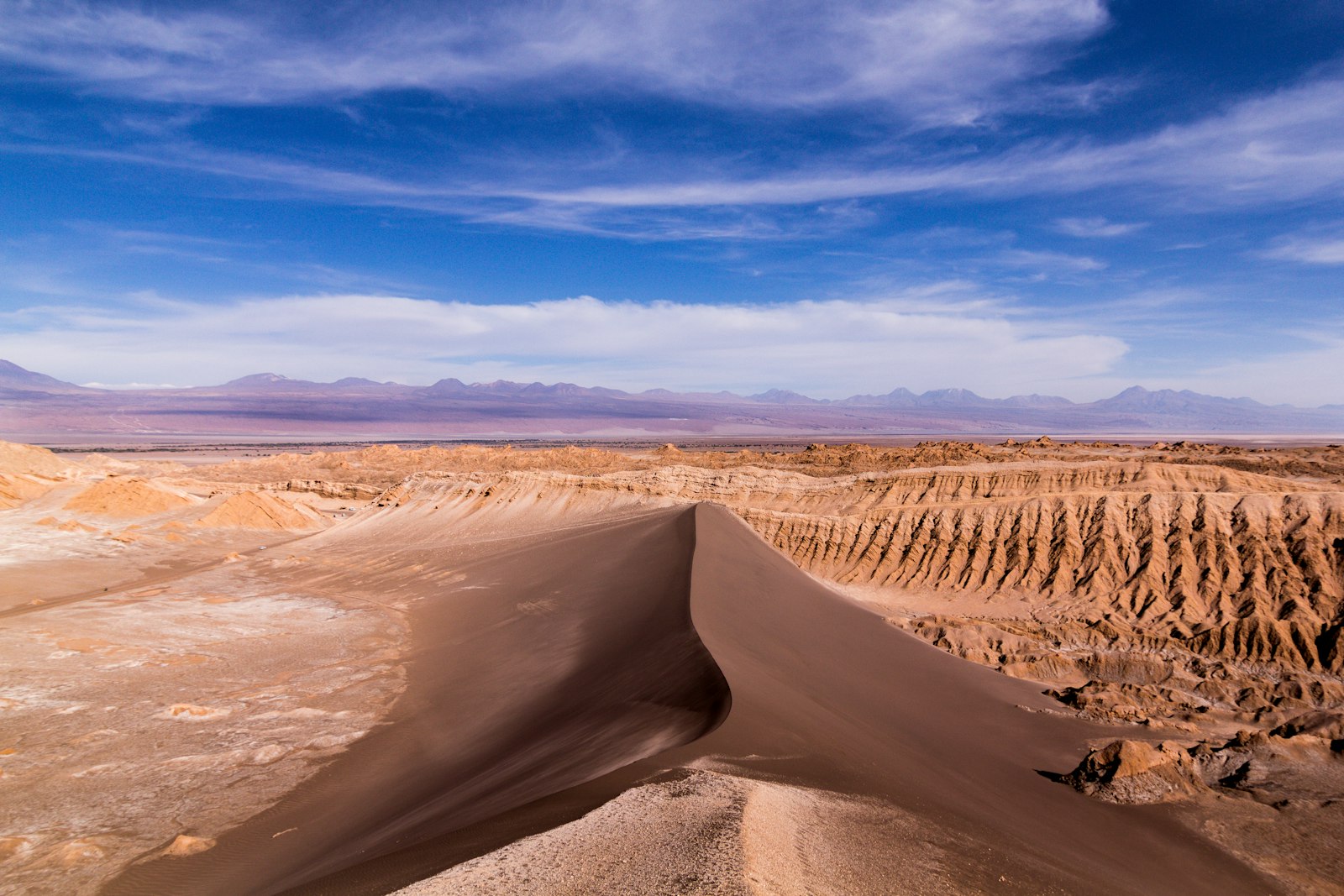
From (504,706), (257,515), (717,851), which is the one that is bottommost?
(257,515)

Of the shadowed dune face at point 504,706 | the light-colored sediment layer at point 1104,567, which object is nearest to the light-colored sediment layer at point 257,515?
the light-colored sediment layer at point 1104,567

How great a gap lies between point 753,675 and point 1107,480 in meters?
18.1

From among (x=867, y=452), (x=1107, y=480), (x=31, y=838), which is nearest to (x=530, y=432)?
(x=867, y=452)

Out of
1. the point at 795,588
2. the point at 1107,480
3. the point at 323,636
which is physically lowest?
the point at 323,636

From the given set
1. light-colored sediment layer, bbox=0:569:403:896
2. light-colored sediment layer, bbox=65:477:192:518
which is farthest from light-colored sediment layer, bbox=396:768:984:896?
light-colored sediment layer, bbox=65:477:192:518

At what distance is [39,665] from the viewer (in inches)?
467

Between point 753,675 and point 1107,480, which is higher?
point 1107,480

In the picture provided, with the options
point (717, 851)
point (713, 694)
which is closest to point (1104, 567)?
point (713, 694)

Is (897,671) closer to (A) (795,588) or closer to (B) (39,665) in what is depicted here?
(A) (795,588)

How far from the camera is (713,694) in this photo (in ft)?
25.1

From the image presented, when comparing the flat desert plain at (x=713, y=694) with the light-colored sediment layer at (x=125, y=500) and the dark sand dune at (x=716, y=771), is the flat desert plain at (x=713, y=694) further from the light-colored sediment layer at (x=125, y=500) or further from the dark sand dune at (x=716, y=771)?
the light-colored sediment layer at (x=125, y=500)

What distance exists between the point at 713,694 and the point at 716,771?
2.15 metres

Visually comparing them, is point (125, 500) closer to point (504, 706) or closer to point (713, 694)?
point (504, 706)

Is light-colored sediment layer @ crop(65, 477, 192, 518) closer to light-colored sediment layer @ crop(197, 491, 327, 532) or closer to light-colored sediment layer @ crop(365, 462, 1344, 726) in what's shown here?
light-colored sediment layer @ crop(197, 491, 327, 532)
